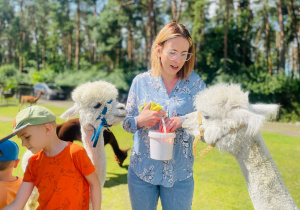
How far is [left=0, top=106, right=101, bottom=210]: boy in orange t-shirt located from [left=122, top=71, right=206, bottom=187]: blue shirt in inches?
13.7

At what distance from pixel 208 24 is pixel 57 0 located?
652 inches

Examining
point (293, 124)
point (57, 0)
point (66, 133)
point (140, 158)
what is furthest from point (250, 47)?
point (140, 158)

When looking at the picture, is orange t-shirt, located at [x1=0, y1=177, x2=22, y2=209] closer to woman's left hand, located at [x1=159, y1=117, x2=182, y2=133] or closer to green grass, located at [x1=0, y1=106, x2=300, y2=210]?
woman's left hand, located at [x1=159, y1=117, x2=182, y2=133]

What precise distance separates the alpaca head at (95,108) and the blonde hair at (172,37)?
49 cm

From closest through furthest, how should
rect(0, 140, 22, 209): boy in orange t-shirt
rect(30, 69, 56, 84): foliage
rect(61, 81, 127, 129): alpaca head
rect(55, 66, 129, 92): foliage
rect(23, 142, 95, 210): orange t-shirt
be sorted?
rect(23, 142, 95, 210): orange t-shirt → rect(0, 140, 22, 209): boy in orange t-shirt → rect(61, 81, 127, 129): alpaca head → rect(55, 66, 129, 92): foliage → rect(30, 69, 56, 84): foliage

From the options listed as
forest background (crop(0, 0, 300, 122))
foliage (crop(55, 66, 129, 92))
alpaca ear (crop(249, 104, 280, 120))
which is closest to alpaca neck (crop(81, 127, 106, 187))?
alpaca ear (crop(249, 104, 280, 120))

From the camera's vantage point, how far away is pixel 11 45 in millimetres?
43375

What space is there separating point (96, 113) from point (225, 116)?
3.40 feet

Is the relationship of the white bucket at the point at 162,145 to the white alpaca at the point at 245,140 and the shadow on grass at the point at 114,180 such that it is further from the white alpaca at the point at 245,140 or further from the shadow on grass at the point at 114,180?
the shadow on grass at the point at 114,180

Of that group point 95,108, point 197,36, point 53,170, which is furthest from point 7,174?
point 197,36

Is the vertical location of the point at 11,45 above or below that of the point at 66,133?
above

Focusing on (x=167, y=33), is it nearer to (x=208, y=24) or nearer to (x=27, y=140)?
(x=27, y=140)

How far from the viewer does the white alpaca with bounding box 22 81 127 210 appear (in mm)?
2172

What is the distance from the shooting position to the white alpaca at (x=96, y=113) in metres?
2.17
